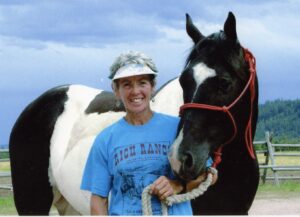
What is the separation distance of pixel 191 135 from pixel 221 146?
440 millimetres

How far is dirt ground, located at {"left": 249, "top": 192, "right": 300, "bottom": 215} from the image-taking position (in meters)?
10.4

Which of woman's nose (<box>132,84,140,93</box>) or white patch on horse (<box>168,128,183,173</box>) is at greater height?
woman's nose (<box>132,84,140,93</box>)

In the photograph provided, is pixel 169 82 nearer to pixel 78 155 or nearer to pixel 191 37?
pixel 191 37

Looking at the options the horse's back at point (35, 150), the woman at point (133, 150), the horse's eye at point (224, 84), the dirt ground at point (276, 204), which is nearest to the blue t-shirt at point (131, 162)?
the woman at point (133, 150)

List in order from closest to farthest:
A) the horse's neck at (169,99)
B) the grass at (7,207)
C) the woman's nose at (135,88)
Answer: the woman's nose at (135,88) → the horse's neck at (169,99) → the grass at (7,207)

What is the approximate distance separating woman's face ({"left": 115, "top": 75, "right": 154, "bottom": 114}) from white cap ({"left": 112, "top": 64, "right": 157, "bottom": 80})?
0.04 m

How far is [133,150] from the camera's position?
2562mm

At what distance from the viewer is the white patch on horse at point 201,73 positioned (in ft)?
10.9

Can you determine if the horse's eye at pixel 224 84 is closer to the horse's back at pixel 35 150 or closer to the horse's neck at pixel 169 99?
the horse's neck at pixel 169 99

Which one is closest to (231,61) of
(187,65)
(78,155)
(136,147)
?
(187,65)

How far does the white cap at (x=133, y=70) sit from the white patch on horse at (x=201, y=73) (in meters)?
0.76

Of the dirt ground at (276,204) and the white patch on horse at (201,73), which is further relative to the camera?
the dirt ground at (276,204)

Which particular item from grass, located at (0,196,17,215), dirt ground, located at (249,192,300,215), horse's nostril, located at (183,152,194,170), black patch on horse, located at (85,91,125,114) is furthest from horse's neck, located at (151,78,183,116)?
grass, located at (0,196,17,215)

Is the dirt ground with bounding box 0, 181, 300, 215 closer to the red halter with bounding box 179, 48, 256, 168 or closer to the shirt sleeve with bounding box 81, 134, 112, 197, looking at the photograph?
the red halter with bounding box 179, 48, 256, 168
